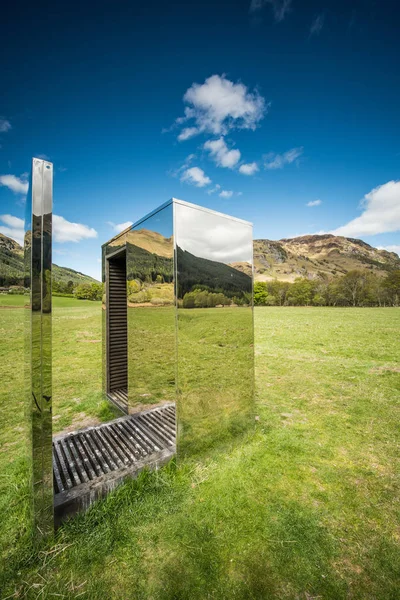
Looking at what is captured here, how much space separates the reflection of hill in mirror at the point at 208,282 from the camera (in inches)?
128

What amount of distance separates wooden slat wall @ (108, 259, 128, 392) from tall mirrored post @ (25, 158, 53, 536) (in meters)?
3.24

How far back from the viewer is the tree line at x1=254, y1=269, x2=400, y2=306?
192ft

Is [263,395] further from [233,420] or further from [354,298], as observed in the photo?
[354,298]

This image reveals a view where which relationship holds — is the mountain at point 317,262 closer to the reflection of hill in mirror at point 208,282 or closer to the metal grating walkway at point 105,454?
the reflection of hill in mirror at point 208,282

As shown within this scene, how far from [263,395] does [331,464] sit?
2746mm

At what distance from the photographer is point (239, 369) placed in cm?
397

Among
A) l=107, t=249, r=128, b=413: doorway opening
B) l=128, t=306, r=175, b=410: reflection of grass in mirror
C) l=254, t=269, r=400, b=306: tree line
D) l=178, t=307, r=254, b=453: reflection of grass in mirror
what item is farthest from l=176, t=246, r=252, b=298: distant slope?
l=254, t=269, r=400, b=306: tree line

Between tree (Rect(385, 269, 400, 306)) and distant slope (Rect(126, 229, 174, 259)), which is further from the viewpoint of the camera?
tree (Rect(385, 269, 400, 306))

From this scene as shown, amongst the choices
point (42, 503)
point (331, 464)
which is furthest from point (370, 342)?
point (42, 503)

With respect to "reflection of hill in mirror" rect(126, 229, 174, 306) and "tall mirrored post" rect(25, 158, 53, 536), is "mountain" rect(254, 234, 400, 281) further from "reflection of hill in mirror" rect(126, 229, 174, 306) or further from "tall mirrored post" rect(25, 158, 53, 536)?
"tall mirrored post" rect(25, 158, 53, 536)

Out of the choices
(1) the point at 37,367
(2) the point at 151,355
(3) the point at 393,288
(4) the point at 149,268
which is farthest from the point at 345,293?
(1) the point at 37,367

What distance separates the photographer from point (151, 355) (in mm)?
4066

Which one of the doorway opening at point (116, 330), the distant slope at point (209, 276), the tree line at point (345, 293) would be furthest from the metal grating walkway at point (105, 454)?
the tree line at point (345, 293)

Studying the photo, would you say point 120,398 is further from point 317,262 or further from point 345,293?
point 317,262
